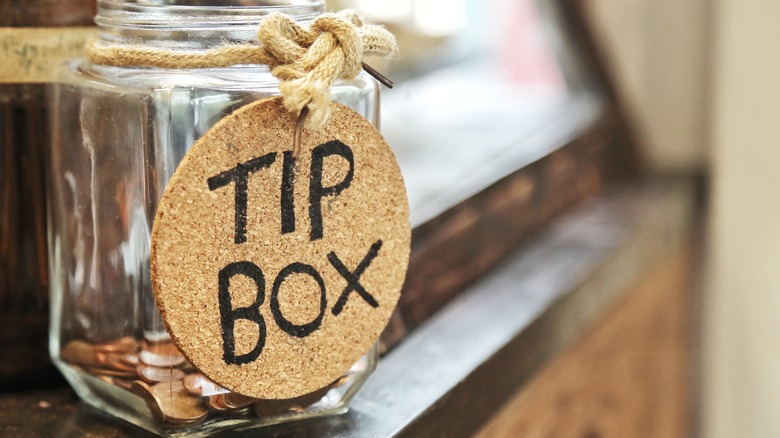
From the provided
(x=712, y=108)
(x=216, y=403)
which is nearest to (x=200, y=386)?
(x=216, y=403)

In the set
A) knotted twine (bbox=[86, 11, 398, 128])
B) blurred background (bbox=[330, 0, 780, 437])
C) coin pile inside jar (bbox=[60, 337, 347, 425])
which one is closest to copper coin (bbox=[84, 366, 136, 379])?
coin pile inside jar (bbox=[60, 337, 347, 425])

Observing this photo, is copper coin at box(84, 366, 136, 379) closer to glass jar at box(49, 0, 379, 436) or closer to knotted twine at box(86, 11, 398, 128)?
glass jar at box(49, 0, 379, 436)

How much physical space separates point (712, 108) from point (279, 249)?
103 centimetres

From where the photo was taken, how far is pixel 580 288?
2.58ft

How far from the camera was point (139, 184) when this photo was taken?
0.40 meters

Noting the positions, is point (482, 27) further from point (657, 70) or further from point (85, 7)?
point (85, 7)

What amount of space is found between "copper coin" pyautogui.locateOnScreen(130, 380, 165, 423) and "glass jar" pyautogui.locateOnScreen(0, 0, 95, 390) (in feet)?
0.36

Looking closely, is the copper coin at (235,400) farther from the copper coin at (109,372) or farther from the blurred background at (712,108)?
the blurred background at (712,108)

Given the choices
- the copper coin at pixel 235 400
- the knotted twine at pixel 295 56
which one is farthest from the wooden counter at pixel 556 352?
the knotted twine at pixel 295 56

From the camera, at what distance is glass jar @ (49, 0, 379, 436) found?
393 mm

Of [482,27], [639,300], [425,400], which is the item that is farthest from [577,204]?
[425,400]

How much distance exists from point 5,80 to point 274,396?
0.72 ft

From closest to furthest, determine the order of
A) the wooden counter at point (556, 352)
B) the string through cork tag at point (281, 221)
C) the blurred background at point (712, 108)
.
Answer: the string through cork tag at point (281, 221) < the wooden counter at point (556, 352) < the blurred background at point (712, 108)

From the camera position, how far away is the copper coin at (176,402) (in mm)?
400
